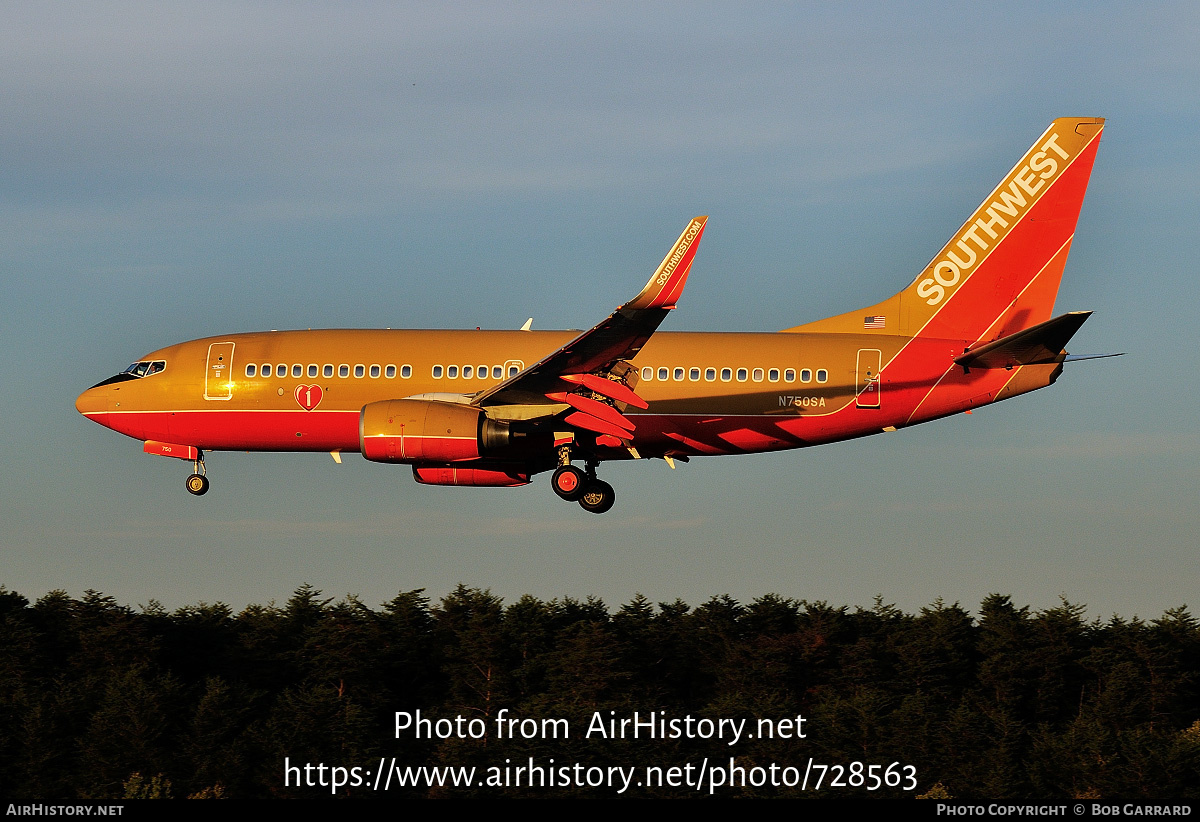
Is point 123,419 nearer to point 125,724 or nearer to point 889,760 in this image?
point 125,724

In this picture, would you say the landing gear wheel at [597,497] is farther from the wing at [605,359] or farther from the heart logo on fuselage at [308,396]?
the heart logo on fuselage at [308,396]

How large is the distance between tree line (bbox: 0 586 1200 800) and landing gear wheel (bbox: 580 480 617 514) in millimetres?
12856

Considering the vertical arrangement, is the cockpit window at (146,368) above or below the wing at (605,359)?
above

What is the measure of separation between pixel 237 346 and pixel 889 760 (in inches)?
1191

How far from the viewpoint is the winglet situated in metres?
32.1

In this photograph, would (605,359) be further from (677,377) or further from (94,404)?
(94,404)

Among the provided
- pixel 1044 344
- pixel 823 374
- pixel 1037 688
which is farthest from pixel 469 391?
pixel 1037 688

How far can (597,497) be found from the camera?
3919cm

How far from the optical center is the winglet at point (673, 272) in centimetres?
3206

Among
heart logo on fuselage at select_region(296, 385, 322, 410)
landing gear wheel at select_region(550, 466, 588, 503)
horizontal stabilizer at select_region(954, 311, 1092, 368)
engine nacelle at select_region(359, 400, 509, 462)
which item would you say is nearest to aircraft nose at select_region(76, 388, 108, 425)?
heart logo on fuselage at select_region(296, 385, 322, 410)

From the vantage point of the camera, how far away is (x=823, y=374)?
3894 centimetres

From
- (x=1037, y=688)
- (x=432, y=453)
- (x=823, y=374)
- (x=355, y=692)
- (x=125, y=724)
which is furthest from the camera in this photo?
(x=1037, y=688)

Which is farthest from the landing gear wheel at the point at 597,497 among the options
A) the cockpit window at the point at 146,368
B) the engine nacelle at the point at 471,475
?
the cockpit window at the point at 146,368

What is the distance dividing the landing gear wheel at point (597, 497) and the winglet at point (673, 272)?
27.0ft
